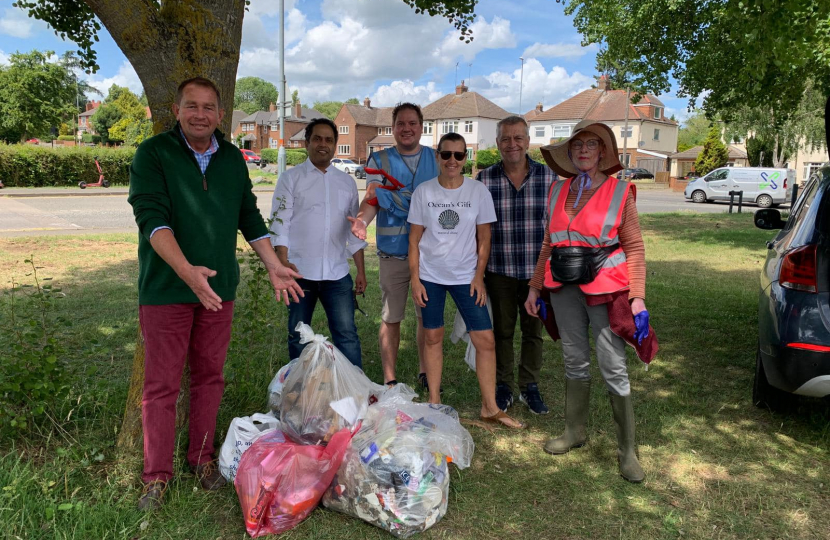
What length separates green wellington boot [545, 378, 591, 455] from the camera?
3.78 m

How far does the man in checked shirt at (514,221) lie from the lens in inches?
168

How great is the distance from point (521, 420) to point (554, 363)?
1380mm

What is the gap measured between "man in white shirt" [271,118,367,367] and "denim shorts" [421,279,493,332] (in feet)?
1.74

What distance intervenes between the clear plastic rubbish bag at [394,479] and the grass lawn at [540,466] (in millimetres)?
85

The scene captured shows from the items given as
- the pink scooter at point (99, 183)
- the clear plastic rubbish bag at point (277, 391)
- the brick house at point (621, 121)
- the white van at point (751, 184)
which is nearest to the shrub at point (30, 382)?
the clear plastic rubbish bag at point (277, 391)

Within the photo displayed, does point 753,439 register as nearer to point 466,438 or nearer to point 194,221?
point 466,438

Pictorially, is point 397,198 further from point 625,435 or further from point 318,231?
point 625,435

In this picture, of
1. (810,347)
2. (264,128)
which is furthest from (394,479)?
(264,128)

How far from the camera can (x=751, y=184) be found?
29.8 metres

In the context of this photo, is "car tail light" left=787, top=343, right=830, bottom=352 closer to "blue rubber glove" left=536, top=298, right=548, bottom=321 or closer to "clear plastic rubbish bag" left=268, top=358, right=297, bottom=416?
"blue rubber glove" left=536, top=298, right=548, bottom=321

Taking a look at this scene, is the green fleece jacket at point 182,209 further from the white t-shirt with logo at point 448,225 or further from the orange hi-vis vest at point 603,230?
the orange hi-vis vest at point 603,230

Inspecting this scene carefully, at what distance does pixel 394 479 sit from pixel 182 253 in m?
1.45

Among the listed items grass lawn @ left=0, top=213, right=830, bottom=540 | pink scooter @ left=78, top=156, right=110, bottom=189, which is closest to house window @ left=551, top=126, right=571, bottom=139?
pink scooter @ left=78, top=156, right=110, bottom=189

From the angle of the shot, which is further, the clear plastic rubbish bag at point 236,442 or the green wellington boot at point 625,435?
the green wellington boot at point 625,435
